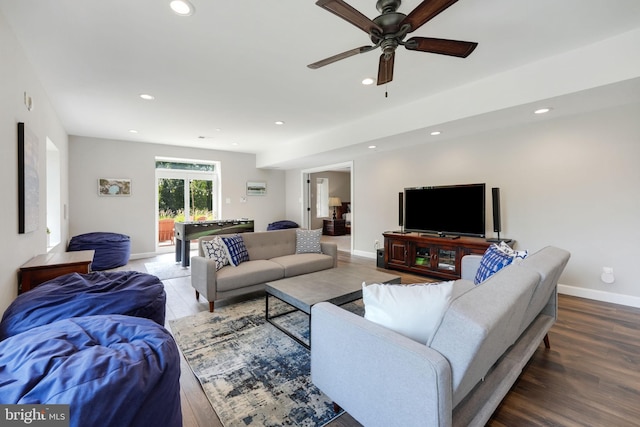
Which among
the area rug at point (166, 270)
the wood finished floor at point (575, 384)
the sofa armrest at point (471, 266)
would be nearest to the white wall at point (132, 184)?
the area rug at point (166, 270)

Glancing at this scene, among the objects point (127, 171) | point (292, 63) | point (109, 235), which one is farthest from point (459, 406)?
point (127, 171)

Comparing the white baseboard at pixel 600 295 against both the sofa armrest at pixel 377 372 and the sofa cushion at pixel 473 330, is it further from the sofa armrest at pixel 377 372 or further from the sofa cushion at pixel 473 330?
the sofa armrest at pixel 377 372

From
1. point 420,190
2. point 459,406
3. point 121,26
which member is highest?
point 121,26

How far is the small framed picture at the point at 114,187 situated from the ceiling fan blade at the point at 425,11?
20.6 feet

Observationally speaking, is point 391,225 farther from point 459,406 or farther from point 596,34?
point 459,406

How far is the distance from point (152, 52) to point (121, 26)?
1.20ft

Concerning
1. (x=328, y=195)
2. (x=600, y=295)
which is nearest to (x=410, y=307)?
(x=600, y=295)

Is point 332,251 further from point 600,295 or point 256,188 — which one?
point 256,188

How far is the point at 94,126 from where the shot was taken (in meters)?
4.82

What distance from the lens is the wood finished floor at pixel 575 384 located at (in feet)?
5.20

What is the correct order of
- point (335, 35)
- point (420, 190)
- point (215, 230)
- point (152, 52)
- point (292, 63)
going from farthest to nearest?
point (215, 230) → point (420, 190) → point (292, 63) → point (152, 52) → point (335, 35)

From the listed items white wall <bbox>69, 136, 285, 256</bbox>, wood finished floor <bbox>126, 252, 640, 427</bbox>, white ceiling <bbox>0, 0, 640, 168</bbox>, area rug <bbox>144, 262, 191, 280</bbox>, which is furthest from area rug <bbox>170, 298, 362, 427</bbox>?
white wall <bbox>69, 136, 285, 256</bbox>

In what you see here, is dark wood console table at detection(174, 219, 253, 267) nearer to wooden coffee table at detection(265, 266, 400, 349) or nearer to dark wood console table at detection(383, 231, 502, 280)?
wooden coffee table at detection(265, 266, 400, 349)

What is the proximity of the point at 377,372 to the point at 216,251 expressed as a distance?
258cm
